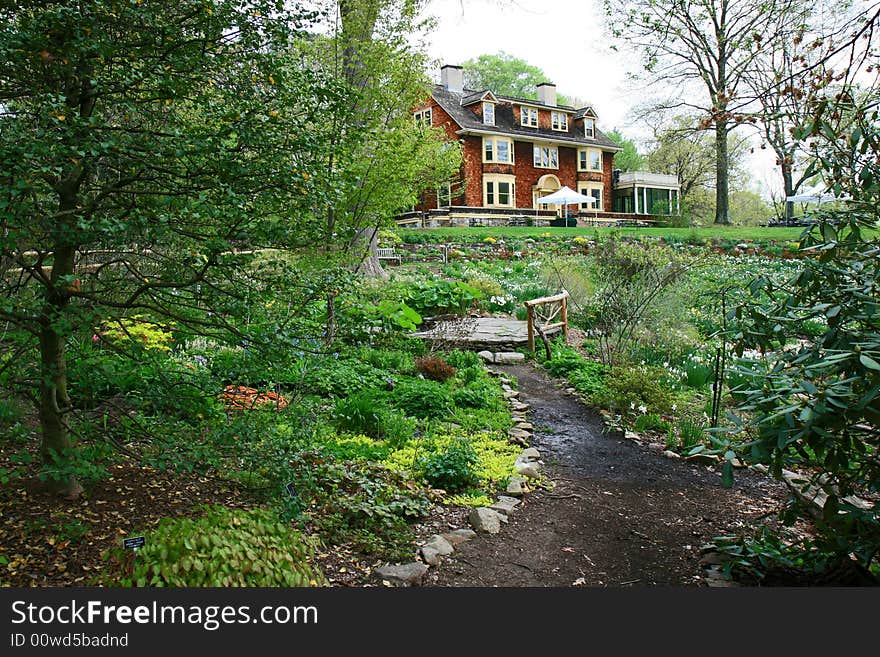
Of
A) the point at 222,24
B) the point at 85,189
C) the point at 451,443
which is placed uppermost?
the point at 222,24

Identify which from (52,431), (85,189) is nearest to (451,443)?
(52,431)

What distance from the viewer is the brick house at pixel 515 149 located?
31.5 m

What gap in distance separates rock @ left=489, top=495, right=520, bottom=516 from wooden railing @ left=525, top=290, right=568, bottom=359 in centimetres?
455

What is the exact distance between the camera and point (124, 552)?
99.3 inches

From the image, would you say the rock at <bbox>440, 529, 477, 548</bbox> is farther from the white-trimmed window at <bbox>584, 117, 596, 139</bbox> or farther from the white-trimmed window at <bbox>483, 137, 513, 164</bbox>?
the white-trimmed window at <bbox>584, 117, 596, 139</bbox>

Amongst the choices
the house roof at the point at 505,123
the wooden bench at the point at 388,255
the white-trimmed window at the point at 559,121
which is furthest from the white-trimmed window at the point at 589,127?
the wooden bench at the point at 388,255

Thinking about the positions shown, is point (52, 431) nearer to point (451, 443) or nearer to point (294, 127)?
point (294, 127)

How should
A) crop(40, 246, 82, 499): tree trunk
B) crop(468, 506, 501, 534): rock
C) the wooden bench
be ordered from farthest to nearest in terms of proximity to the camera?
the wooden bench, crop(468, 506, 501, 534): rock, crop(40, 246, 82, 499): tree trunk

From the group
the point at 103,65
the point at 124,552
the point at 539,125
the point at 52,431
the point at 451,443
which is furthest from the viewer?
the point at 539,125

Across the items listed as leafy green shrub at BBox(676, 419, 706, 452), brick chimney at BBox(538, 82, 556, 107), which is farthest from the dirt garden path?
brick chimney at BBox(538, 82, 556, 107)

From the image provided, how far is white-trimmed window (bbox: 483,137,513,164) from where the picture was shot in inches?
1277

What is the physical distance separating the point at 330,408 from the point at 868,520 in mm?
4126

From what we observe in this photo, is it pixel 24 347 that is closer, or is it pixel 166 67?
pixel 166 67

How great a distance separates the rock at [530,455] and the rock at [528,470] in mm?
196
